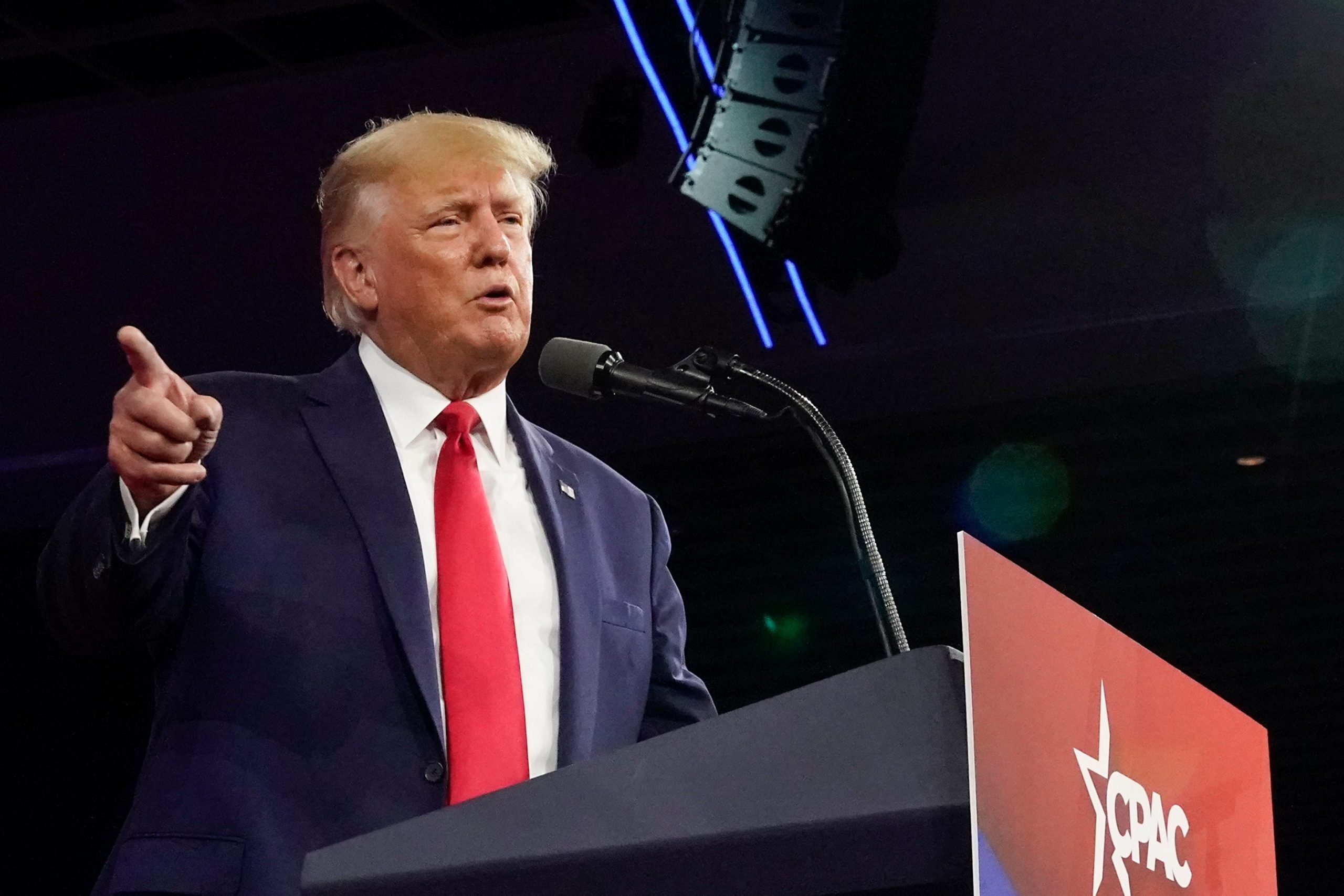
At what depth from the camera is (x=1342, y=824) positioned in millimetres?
15109

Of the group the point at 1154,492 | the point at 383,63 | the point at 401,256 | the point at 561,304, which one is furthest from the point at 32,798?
the point at 401,256

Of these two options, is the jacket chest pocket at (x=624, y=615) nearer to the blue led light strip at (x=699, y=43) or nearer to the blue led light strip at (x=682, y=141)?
the blue led light strip at (x=699, y=43)

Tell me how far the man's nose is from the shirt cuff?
488 mm

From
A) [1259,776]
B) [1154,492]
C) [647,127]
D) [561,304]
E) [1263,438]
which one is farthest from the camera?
[1154,492]

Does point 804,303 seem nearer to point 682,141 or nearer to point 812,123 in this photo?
point 682,141

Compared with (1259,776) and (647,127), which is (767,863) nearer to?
(1259,776)

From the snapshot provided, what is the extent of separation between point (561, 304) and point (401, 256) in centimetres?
421

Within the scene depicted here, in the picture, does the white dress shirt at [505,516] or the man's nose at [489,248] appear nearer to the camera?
the white dress shirt at [505,516]

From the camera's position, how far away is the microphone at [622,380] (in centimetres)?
130

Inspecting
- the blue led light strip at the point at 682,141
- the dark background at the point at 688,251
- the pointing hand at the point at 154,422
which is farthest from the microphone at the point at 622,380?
the dark background at the point at 688,251

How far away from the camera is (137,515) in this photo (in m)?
1.26

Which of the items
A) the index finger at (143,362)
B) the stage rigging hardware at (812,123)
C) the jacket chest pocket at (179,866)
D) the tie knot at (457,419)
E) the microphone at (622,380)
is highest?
the stage rigging hardware at (812,123)

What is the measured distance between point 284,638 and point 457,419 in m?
0.31

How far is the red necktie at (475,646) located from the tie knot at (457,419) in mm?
52
